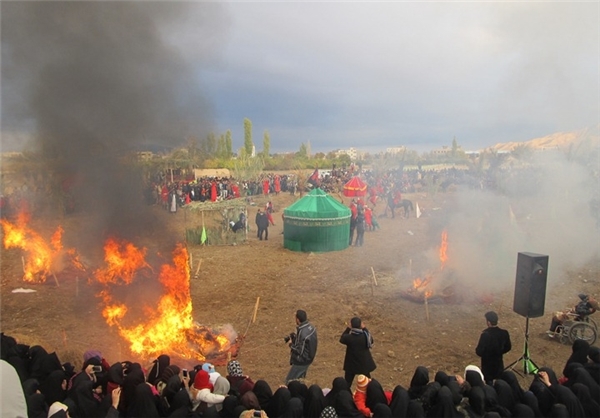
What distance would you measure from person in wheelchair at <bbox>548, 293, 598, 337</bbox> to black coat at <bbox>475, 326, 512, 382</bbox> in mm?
3124

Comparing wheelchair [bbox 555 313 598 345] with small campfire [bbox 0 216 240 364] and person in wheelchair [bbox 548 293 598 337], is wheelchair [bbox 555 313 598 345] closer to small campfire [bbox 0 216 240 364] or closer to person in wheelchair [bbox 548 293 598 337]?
person in wheelchair [bbox 548 293 598 337]

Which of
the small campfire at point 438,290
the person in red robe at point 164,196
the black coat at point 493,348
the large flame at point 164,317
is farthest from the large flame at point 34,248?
the black coat at point 493,348

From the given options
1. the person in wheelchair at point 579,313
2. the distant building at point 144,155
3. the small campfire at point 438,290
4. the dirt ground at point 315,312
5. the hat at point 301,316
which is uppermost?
the distant building at point 144,155

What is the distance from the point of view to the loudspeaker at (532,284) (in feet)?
21.9

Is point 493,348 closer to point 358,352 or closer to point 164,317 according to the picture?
point 358,352

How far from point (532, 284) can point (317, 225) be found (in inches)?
370

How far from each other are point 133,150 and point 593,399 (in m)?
10.3

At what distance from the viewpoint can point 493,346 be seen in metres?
5.80

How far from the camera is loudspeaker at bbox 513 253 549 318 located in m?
6.68

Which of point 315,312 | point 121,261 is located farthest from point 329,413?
point 121,261

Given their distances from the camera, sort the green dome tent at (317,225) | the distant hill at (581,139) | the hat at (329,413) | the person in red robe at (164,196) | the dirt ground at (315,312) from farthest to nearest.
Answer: the person in red robe at (164,196) → the distant hill at (581,139) → the green dome tent at (317,225) → the dirt ground at (315,312) → the hat at (329,413)

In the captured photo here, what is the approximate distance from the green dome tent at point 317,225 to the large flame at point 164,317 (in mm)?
5773

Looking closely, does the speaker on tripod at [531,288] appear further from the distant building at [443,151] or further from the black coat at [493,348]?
the distant building at [443,151]

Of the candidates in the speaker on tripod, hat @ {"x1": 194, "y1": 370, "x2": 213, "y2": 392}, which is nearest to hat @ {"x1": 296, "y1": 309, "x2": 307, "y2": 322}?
hat @ {"x1": 194, "y1": 370, "x2": 213, "y2": 392}
